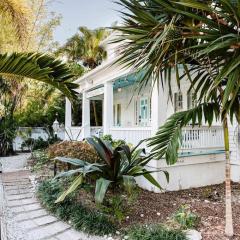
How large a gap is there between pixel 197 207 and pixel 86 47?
76.8ft

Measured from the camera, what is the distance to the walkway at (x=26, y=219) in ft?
19.0

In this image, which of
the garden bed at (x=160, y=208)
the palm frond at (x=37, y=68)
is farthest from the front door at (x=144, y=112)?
the palm frond at (x=37, y=68)

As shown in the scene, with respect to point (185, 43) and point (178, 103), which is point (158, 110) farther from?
point (178, 103)

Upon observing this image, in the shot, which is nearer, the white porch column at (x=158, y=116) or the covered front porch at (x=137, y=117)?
the white porch column at (x=158, y=116)

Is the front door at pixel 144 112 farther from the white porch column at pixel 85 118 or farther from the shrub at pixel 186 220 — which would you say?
the shrub at pixel 186 220

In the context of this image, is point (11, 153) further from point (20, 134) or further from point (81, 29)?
point (81, 29)

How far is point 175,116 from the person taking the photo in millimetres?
6020

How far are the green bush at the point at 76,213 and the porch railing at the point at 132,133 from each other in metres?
3.51

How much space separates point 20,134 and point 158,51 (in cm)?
1596

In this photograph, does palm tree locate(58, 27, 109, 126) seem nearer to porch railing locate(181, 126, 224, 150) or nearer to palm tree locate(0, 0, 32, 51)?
porch railing locate(181, 126, 224, 150)

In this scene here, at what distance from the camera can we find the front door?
53.3ft

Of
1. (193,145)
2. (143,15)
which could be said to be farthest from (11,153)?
(143,15)

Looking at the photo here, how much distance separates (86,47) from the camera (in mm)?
28609

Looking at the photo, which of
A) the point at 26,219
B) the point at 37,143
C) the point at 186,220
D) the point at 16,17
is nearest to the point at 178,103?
the point at 16,17
